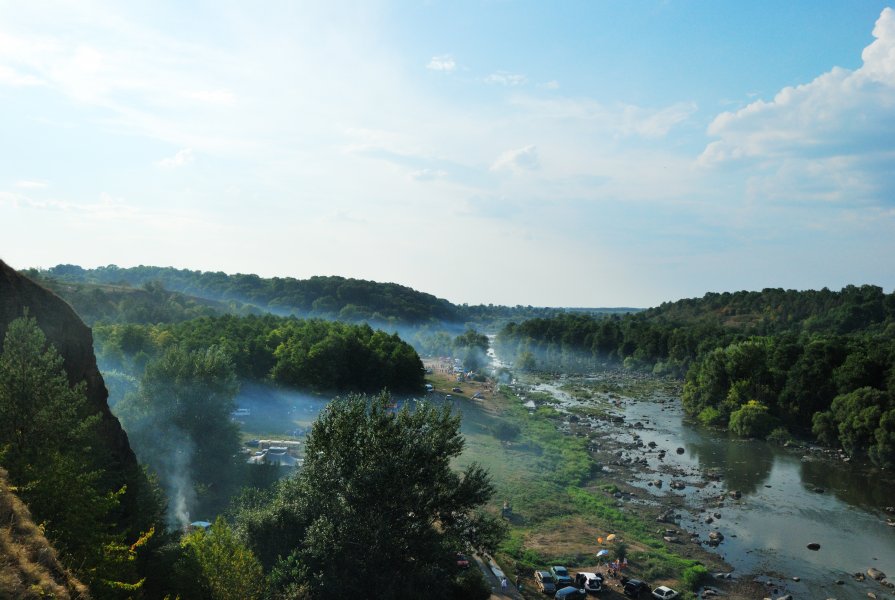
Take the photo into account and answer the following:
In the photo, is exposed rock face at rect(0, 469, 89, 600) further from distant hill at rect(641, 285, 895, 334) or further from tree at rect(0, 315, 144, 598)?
distant hill at rect(641, 285, 895, 334)

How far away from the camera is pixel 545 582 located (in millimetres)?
29000

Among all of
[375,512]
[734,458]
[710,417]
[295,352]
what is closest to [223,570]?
[375,512]

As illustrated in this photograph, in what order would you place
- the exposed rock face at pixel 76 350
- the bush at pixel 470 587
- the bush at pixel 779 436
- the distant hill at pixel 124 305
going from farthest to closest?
the distant hill at pixel 124 305, the bush at pixel 779 436, the bush at pixel 470 587, the exposed rock face at pixel 76 350

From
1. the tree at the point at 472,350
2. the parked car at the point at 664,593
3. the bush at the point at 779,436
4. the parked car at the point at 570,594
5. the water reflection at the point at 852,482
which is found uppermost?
the tree at the point at 472,350

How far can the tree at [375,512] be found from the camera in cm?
1906

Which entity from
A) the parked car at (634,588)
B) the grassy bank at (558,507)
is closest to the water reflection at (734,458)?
the grassy bank at (558,507)

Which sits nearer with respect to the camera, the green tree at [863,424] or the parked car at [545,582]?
the parked car at [545,582]

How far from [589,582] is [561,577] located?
140 centimetres

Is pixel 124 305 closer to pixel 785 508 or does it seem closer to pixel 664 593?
pixel 664 593

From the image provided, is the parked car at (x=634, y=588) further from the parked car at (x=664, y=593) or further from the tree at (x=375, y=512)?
the tree at (x=375, y=512)

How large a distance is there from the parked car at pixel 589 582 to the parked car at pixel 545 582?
1.46 metres

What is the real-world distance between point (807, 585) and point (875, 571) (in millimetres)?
4686

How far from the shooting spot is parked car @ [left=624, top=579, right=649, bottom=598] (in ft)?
94.9

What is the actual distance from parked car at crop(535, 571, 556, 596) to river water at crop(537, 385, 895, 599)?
12.0 m
